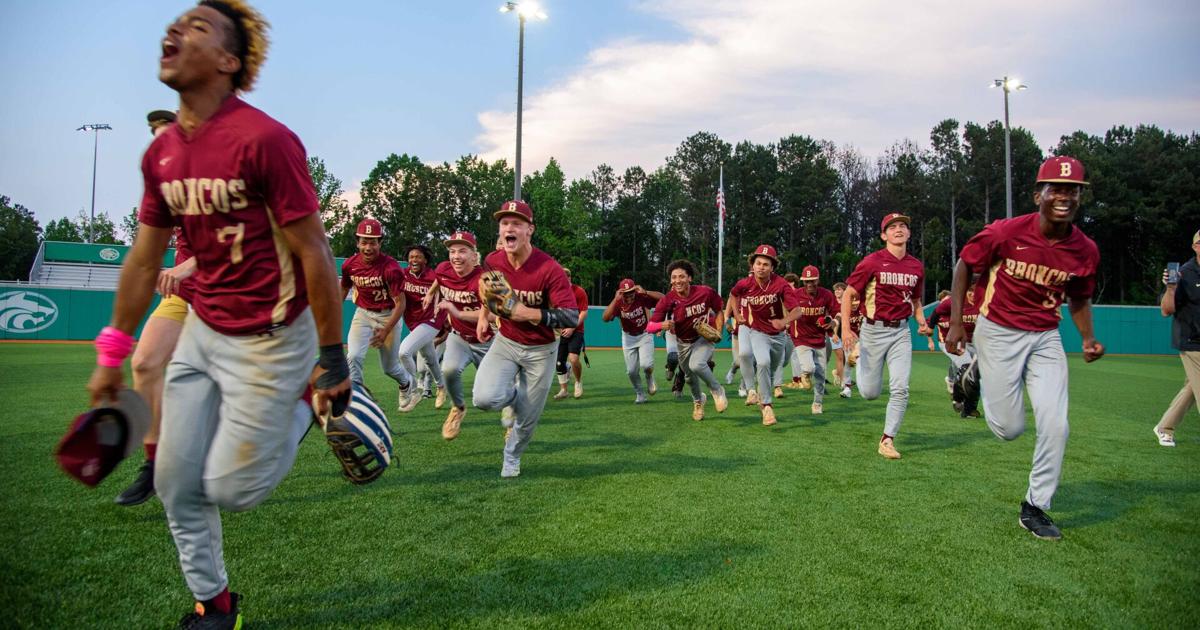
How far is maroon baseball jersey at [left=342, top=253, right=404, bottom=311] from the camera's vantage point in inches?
365

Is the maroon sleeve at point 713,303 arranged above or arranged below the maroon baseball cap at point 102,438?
above

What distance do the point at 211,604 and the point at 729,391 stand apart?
12.7 m

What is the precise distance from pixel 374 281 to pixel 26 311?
24113 mm

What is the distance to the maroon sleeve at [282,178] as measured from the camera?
8.58ft

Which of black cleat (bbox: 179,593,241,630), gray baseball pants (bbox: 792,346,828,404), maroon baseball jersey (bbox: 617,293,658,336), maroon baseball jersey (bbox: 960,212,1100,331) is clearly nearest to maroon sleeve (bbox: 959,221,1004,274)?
maroon baseball jersey (bbox: 960,212,1100,331)

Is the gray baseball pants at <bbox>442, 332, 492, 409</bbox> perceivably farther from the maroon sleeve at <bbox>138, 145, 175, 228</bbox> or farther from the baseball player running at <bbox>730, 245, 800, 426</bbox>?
the maroon sleeve at <bbox>138, 145, 175, 228</bbox>

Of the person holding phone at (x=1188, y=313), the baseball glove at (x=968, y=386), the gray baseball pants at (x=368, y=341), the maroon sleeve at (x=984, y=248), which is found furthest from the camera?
the gray baseball pants at (x=368, y=341)

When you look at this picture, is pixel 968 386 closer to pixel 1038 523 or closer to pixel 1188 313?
pixel 1038 523

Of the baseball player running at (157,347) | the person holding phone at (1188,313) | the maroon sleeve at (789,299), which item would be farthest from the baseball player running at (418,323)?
the person holding phone at (1188,313)

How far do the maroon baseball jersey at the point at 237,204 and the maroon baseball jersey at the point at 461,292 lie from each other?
651cm

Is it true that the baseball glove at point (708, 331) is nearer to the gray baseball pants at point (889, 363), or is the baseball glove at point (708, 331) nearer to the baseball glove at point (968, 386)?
the gray baseball pants at point (889, 363)

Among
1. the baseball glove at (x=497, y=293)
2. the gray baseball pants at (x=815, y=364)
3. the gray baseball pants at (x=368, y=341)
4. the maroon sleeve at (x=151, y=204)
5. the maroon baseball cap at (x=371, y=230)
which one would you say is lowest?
the gray baseball pants at (x=815, y=364)

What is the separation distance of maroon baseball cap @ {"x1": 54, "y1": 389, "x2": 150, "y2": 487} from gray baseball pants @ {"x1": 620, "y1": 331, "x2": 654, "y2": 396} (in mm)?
10012

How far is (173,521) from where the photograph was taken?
9.14 feet
